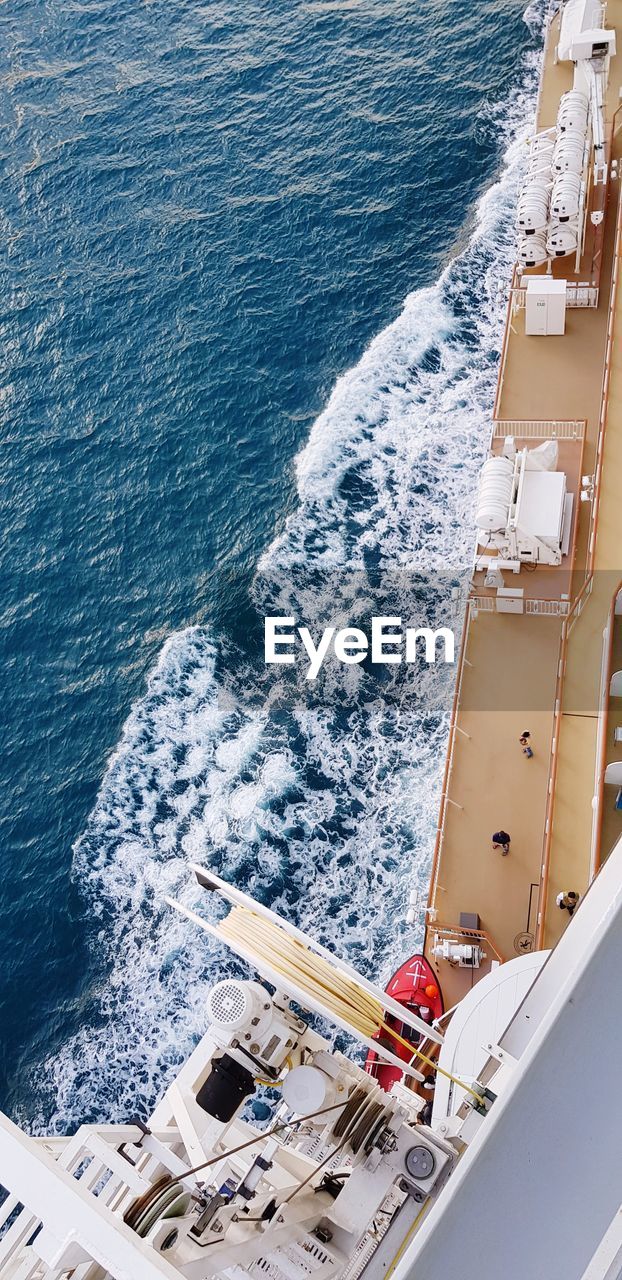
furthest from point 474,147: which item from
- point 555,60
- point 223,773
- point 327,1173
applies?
point 327,1173

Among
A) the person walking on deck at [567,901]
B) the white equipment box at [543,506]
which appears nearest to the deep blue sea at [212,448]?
the white equipment box at [543,506]

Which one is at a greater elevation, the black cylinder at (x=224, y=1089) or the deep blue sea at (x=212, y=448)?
the deep blue sea at (x=212, y=448)

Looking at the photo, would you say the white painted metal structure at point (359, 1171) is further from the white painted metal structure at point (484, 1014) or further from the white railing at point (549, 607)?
the white railing at point (549, 607)

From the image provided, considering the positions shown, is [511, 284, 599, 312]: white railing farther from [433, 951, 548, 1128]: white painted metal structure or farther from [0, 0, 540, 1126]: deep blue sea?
[433, 951, 548, 1128]: white painted metal structure

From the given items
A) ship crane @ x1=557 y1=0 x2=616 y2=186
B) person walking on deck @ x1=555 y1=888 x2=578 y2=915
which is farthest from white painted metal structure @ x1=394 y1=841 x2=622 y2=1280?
ship crane @ x1=557 y1=0 x2=616 y2=186

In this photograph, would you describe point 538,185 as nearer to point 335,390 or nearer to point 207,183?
point 335,390

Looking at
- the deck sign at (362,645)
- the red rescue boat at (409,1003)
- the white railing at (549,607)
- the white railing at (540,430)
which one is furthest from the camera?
the white railing at (540,430)

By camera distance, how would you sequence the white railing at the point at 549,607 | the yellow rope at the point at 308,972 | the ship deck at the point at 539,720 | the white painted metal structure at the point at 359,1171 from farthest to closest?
the white railing at the point at 549,607 → the ship deck at the point at 539,720 → the yellow rope at the point at 308,972 → the white painted metal structure at the point at 359,1171
